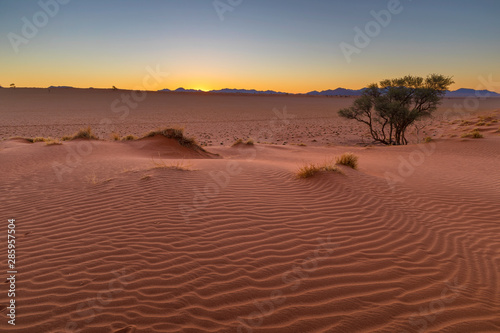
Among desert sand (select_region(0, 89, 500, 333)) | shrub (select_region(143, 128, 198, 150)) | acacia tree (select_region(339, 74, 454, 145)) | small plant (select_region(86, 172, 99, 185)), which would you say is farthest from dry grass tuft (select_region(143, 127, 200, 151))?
acacia tree (select_region(339, 74, 454, 145))

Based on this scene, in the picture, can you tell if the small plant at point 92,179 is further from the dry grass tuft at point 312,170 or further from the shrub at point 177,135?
the shrub at point 177,135

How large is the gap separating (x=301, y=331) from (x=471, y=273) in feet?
8.45

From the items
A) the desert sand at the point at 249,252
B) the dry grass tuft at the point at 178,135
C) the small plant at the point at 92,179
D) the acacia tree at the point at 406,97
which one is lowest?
the desert sand at the point at 249,252

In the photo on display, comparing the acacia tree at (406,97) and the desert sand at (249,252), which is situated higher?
the acacia tree at (406,97)

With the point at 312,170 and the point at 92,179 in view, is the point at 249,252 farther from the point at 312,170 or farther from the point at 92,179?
the point at 92,179

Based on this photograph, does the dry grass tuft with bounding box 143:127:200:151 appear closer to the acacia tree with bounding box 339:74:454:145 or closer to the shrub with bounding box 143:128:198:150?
the shrub with bounding box 143:128:198:150

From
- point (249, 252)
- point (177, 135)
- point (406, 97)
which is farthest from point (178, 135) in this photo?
point (406, 97)

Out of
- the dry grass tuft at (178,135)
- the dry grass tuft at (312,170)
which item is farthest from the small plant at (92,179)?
the dry grass tuft at (178,135)

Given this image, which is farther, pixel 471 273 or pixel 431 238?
pixel 431 238

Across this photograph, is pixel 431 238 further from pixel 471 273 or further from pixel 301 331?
pixel 301 331

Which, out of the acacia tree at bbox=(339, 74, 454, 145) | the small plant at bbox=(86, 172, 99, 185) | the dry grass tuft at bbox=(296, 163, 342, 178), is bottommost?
the small plant at bbox=(86, 172, 99, 185)

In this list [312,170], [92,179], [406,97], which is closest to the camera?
[92,179]

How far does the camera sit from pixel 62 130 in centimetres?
2466

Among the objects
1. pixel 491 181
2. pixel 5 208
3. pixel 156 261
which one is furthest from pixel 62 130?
pixel 491 181
